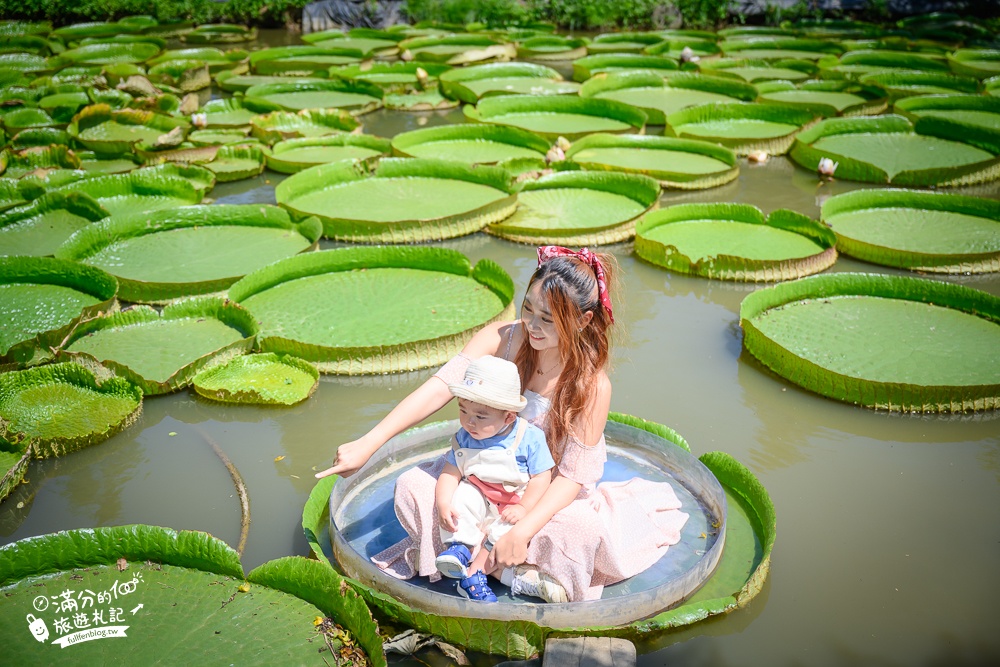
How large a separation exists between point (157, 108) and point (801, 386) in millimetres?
6990

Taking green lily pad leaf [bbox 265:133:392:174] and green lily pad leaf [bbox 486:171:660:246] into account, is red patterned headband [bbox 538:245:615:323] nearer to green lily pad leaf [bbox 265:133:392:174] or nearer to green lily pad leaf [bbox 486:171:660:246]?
green lily pad leaf [bbox 486:171:660:246]

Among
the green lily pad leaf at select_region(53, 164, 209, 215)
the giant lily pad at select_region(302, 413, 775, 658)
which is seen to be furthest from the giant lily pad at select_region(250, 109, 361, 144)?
the giant lily pad at select_region(302, 413, 775, 658)

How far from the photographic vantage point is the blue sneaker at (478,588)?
2.58 meters

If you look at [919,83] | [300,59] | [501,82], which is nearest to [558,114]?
[501,82]

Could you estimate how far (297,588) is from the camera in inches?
104

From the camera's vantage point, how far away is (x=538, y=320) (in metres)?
2.68

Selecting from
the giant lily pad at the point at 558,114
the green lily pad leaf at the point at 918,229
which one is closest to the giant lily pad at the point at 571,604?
the green lily pad leaf at the point at 918,229

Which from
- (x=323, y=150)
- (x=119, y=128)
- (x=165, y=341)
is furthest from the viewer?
(x=119, y=128)

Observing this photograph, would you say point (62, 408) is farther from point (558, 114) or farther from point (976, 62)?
point (976, 62)

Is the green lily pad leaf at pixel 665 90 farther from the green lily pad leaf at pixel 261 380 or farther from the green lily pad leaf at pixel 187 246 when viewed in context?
the green lily pad leaf at pixel 261 380

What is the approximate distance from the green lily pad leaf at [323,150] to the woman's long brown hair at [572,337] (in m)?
4.88

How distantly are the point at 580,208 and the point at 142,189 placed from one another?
11.0ft

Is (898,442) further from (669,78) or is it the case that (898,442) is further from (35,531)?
(669,78)

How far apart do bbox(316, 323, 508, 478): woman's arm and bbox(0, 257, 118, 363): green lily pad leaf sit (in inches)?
91.6
